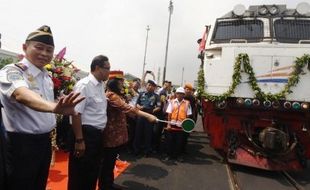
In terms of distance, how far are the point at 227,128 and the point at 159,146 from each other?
6.78 ft

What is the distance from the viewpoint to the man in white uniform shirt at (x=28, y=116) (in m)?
2.09

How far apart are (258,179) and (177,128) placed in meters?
2.14

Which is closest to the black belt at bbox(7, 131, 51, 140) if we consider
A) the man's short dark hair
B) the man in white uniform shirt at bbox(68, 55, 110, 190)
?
the man in white uniform shirt at bbox(68, 55, 110, 190)

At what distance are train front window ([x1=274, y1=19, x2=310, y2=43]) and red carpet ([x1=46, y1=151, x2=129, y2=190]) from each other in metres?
4.52

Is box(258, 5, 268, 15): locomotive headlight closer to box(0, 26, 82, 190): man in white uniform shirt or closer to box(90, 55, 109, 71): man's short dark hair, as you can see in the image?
box(90, 55, 109, 71): man's short dark hair

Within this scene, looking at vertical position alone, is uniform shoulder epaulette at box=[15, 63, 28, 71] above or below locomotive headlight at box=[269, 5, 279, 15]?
below

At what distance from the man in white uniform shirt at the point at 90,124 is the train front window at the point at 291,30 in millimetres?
4894

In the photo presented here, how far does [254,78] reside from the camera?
6.29m

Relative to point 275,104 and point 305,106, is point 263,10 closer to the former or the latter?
point 275,104

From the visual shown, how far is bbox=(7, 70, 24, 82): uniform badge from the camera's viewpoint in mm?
2092

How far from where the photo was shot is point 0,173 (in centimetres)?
197

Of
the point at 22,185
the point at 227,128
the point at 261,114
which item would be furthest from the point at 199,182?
the point at 22,185

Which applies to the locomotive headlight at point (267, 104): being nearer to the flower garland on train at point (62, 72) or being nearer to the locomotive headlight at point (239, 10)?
the locomotive headlight at point (239, 10)

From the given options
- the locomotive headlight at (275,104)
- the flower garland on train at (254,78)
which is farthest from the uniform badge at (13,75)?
the locomotive headlight at (275,104)
